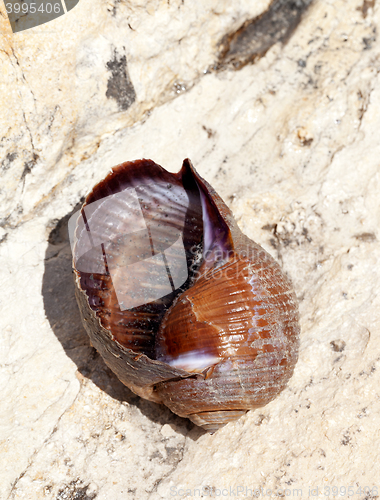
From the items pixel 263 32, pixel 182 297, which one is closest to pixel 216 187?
pixel 182 297

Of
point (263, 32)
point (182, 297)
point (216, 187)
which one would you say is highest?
point (263, 32)

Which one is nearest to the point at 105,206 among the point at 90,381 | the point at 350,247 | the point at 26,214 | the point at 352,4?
the point at 26,214

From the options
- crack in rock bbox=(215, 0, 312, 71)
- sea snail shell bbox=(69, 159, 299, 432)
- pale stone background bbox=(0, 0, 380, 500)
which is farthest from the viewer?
crack in rock bbox=(215, 0, 312, 71)

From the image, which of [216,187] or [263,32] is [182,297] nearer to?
[216,187]

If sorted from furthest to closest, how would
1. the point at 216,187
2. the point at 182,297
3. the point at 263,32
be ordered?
the point at 263,32 → the point at 216,187 → the point at 182,297

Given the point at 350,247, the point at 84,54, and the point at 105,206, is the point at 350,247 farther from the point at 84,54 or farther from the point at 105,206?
the point at 84,54

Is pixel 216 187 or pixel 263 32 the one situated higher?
pixel 263 32

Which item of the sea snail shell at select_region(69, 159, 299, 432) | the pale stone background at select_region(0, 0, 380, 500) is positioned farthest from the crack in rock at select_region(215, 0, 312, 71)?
the sea snail shell at select_region(69, 159, 299, 432)

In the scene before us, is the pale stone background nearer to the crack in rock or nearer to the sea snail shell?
the crack in rock
